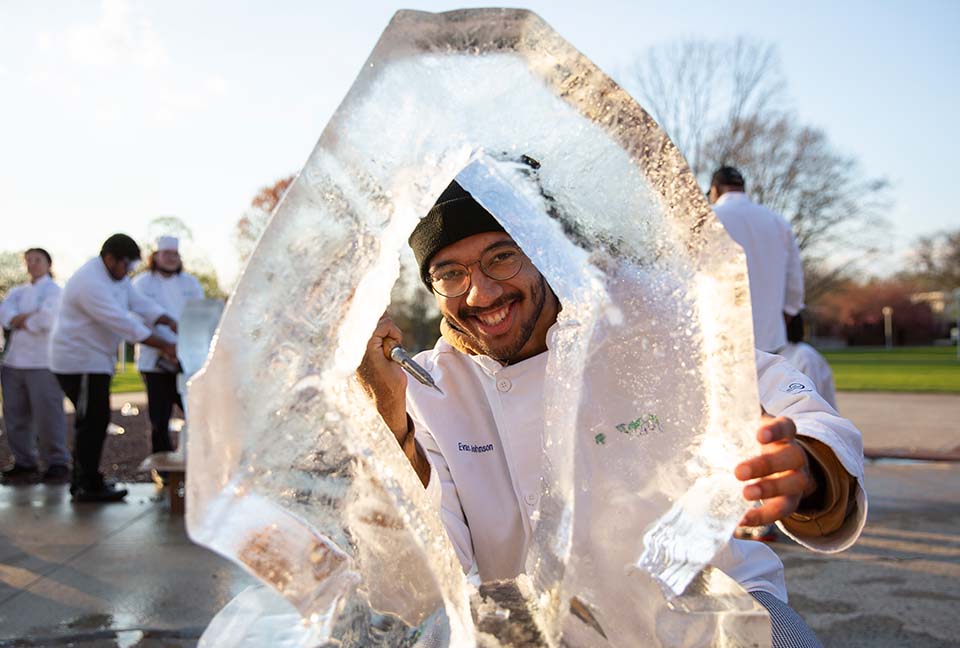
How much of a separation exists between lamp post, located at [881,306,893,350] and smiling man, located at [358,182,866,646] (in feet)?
185

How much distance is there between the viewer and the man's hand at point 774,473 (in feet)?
3.49

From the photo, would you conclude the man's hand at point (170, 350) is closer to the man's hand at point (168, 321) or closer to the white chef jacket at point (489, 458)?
the man's hand at point (168, 321)

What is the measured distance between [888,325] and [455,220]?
194ft

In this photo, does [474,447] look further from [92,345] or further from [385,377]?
[92,345]

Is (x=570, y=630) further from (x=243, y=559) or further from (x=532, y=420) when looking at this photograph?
(x=532, y=420)

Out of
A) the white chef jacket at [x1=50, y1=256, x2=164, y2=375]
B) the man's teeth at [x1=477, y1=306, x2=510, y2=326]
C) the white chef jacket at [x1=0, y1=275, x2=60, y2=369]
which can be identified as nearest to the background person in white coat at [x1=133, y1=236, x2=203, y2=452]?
the white chef jacket at [x1=50, y1=256, x2=164, y2=375]

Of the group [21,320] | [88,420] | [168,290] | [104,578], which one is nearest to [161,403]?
[88,420]

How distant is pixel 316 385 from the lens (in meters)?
1.05

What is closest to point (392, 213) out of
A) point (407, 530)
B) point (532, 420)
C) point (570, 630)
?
point (407, 530)

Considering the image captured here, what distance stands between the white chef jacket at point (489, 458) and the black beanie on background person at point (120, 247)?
4.43 metres

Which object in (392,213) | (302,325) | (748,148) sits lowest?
(302,325)

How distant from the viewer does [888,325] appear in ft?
179

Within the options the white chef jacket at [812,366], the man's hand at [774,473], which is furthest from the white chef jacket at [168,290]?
the man's hand at [774,473]

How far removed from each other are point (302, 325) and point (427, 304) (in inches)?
775
